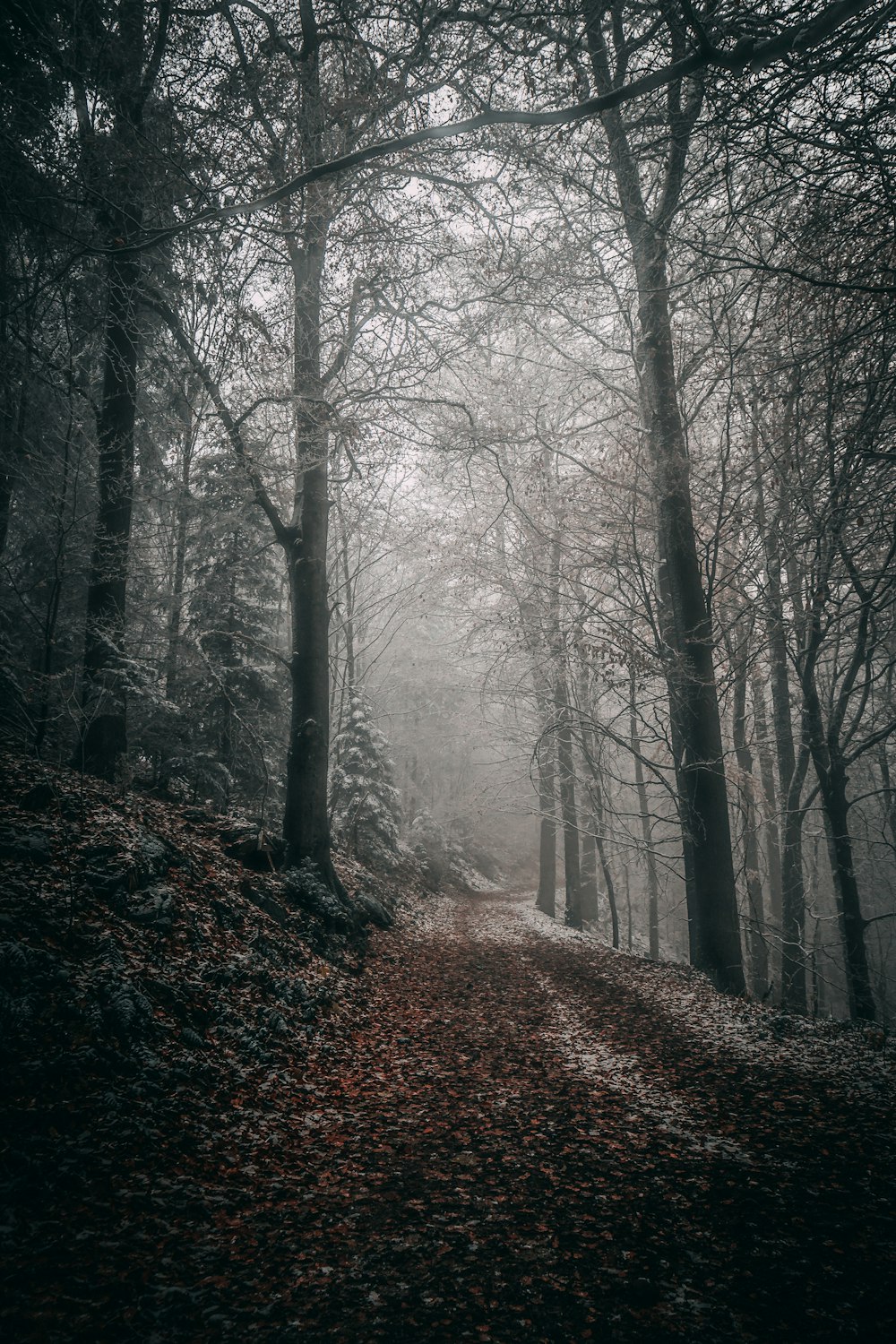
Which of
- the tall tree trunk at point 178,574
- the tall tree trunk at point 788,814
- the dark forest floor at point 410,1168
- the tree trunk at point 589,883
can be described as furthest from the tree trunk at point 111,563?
the tree trunk at point 589,883

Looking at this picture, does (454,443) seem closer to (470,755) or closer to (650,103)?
(650,103)

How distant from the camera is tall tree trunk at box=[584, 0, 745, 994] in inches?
262

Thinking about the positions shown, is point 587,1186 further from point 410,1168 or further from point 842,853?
point 842,853

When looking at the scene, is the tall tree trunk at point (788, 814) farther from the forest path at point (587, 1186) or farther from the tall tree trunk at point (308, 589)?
the tall tree trunk at point (308, 589)

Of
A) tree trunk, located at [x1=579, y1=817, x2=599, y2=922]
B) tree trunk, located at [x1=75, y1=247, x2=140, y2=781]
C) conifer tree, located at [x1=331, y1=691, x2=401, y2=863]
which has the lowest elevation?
tree trunk, located at [x1=579, y1=817, x2=599, y2=922]

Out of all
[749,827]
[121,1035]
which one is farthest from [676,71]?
[749,827]

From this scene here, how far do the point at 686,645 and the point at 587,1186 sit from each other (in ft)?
18.4

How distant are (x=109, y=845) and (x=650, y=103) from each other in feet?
24.6

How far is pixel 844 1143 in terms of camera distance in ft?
10.2

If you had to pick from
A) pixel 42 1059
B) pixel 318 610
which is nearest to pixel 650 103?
pixel 318 610

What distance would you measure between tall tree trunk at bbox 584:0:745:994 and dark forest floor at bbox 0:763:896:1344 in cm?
158

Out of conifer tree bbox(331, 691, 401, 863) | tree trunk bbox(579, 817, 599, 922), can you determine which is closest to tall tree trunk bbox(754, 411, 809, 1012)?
tree trunk bbox(579, 817, 599, 922)

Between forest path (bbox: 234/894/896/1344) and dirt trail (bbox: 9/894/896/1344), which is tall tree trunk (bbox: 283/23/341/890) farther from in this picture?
dirt trail (bbox: 9/894/896/1344)

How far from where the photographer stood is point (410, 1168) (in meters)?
3.12
